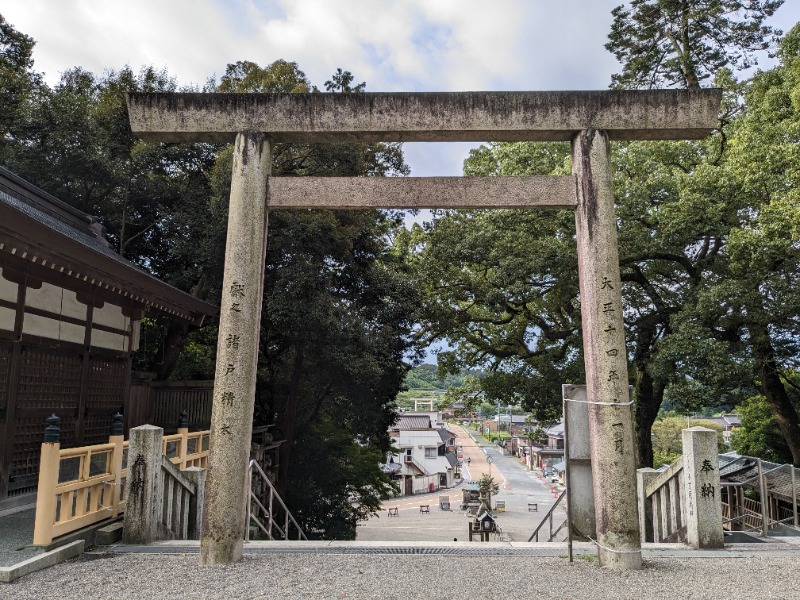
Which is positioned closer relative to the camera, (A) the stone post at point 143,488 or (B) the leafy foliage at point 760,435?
(A) the stone post at point 143,488

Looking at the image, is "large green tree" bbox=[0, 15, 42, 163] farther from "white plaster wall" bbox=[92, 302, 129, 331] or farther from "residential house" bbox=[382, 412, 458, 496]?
"residential house" bbox=[382, 412, 458, 496]

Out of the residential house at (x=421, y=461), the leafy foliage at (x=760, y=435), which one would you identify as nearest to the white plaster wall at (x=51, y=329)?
the leafy foliage at (x=760, y=435)

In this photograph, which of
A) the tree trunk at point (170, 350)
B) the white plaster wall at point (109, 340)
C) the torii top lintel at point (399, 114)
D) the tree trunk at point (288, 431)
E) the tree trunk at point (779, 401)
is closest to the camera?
the torii top lintel at point (399, 114)

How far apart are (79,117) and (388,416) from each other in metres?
11.6

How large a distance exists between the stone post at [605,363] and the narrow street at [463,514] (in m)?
10.6

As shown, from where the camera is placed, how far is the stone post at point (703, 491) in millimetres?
5719

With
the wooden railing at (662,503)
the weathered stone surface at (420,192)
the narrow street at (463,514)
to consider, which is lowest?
the narrow street at (463,514)

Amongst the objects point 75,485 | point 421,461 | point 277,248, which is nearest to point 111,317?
point 277,248

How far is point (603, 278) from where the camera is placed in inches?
208

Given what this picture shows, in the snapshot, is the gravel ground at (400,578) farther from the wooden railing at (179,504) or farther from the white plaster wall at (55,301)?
the white plaster wall at (55,301)

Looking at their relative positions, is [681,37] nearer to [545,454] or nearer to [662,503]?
[662,503]

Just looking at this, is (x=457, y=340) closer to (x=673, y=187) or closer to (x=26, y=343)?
(x=673, y=187)

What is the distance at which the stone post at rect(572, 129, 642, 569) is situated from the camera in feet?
16.3

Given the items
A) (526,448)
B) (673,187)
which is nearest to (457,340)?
(673,187)
